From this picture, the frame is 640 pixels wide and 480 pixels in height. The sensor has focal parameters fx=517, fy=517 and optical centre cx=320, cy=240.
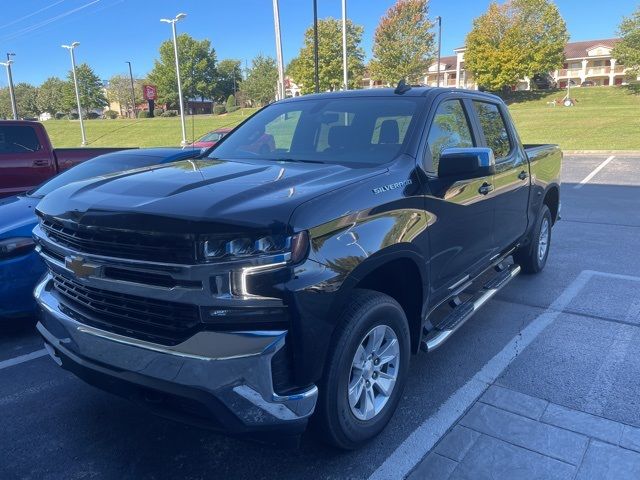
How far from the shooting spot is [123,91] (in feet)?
290

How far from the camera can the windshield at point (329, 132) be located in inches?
132

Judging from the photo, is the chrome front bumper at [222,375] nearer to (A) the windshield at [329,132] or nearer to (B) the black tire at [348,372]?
(B) the black tire at [348,372]

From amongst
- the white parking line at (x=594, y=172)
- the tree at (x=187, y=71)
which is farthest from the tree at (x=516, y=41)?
the tree at (x=187, y=71)

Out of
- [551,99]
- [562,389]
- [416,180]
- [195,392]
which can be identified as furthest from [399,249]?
[551,99]

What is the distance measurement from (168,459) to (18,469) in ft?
2.59

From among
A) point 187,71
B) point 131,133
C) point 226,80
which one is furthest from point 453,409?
point 226,80

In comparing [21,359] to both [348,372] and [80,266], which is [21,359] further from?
[348,372]

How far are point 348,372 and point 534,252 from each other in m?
3.94

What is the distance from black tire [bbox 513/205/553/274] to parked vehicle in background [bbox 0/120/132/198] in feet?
20.2

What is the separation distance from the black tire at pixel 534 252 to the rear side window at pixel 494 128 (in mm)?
1265

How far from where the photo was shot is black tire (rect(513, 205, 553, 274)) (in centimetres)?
565

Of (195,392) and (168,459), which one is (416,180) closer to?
(195,392)

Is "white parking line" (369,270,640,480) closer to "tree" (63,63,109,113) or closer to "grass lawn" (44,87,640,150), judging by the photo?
"grass lawn" (44,87,640,150)

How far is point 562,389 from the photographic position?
3461mm
